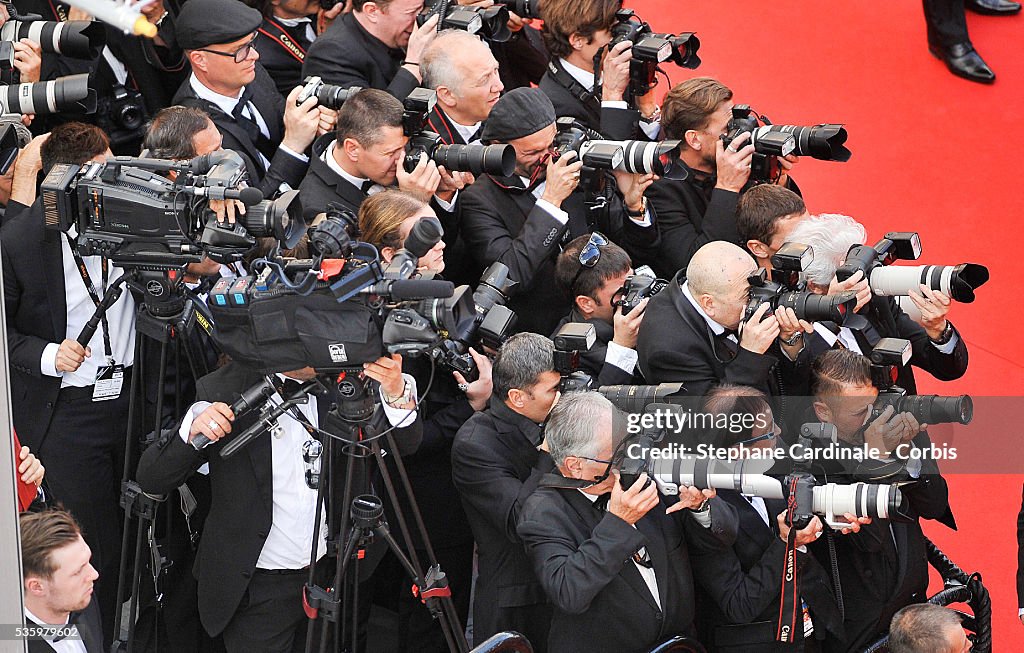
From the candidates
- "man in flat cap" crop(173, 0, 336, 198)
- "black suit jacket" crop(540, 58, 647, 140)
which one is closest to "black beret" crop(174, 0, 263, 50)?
"man in flat cap" crop(173, 0, 336, 198)

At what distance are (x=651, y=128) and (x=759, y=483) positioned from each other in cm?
201

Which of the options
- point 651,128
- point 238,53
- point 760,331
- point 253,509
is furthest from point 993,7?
point 253,509

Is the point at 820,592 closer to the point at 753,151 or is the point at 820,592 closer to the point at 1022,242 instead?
the point at 753,151

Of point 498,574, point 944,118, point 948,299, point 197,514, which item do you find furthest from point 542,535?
point 944,118

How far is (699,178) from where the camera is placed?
4922 millimetres

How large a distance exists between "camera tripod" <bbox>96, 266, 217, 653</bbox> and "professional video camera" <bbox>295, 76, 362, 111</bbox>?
3.27 ft

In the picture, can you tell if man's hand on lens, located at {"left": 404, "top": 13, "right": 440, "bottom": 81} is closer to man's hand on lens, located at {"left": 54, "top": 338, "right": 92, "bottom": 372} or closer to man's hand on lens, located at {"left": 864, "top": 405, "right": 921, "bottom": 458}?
man's hand on lens, located at {"left": 54, "top": 338, "right": 92, "bottom": 372}

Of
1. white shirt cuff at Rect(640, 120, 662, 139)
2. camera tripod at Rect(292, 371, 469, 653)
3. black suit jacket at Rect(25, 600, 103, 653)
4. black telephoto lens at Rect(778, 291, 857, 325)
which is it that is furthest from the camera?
white shirt cuff at Rect(640, 120, 662, 139)

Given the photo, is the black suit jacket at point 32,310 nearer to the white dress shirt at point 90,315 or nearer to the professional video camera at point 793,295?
the white dress shirt at point 90,315

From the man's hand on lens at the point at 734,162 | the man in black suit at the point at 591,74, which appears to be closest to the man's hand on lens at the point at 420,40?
the man in black suit at the point at 591,74

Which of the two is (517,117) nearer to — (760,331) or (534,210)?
(534,210)

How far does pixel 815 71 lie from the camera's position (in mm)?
7367

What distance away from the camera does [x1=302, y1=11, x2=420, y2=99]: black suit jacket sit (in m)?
4.85

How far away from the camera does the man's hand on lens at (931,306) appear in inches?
163
